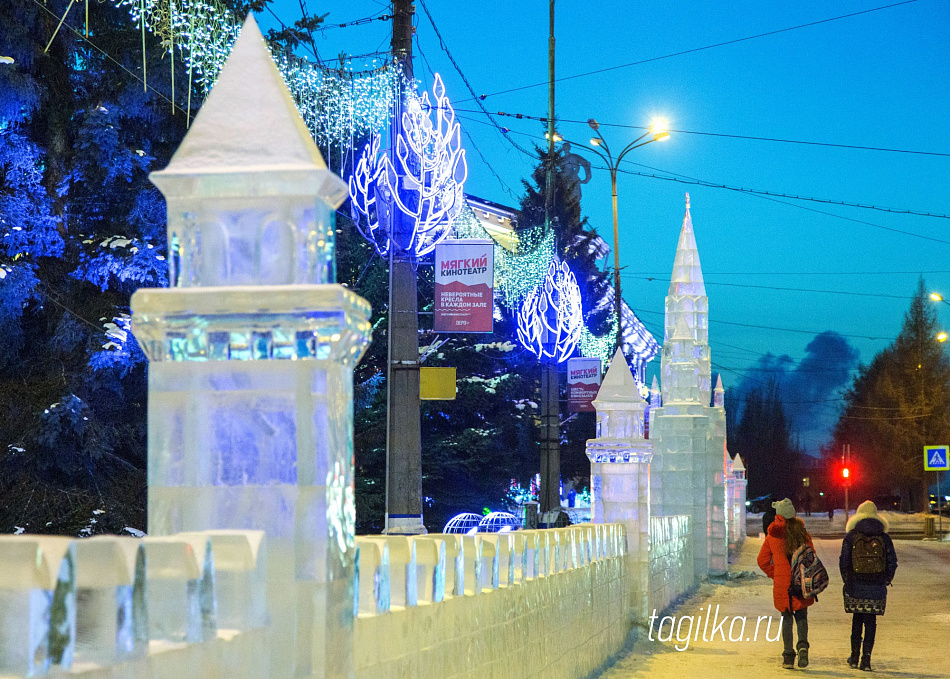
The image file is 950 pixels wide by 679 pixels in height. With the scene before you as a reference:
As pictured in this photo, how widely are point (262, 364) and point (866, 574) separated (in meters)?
10.1

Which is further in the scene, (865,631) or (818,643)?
(818,643)

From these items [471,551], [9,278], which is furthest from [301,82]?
[471,551]

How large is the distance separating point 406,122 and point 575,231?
3246 centimetres

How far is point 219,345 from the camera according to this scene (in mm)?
3955

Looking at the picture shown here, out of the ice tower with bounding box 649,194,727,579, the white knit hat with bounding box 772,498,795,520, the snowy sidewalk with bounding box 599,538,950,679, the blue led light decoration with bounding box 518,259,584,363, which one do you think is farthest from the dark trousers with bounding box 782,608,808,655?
the ice tower with bounding box 649,194,727,579

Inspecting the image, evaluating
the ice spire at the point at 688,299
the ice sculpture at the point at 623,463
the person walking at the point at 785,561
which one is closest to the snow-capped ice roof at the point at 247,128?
the person walking at the point at 785,561

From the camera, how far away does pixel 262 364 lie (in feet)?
12.8

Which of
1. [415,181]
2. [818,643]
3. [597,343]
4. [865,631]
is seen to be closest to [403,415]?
[415,181]

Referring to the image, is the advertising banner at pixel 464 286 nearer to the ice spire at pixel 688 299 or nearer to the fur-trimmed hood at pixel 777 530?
the fur-trimmed hood at pixel 777 530

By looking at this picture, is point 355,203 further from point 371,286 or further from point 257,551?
point 371,286

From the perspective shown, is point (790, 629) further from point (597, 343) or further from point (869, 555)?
point (597, 343)

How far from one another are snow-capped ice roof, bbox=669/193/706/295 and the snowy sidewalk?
995 centimetres

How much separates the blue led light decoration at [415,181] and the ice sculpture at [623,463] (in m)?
2.92

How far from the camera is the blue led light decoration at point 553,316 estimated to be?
25641 mm
